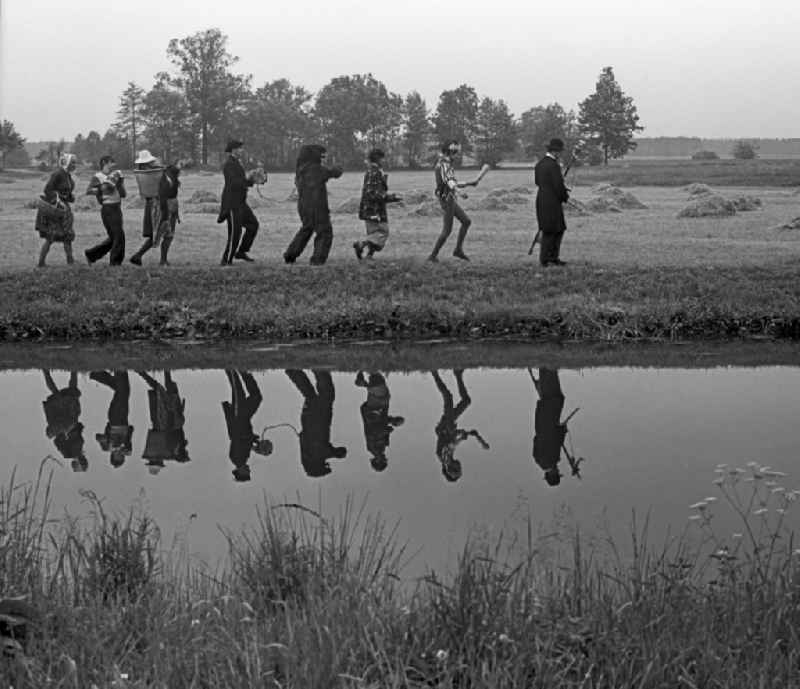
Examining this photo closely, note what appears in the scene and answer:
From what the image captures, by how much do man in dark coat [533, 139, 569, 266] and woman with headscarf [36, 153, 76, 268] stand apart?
6.69 m

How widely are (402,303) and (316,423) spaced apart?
5413mm

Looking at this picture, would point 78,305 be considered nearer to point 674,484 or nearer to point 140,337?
point 140,337

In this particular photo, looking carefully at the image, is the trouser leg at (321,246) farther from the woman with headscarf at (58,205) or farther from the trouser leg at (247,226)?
the woman with headscarf at (58,205)

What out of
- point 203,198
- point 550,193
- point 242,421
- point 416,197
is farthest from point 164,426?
point 203,198

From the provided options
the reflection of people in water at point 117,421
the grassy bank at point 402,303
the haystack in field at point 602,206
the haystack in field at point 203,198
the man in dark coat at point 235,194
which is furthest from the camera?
the haystack in field at point 203,198

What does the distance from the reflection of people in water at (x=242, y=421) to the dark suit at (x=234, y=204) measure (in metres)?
5.05

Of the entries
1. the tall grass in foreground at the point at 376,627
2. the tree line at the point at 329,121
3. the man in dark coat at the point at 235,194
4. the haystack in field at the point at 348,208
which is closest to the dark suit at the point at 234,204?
the man in dark coat at the point at 235,194

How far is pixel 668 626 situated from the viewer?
4488mm

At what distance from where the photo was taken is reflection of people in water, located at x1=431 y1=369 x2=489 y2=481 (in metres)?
8.54

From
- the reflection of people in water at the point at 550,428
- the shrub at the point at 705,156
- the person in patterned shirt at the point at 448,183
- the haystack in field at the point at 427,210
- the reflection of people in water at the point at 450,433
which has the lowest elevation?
the reflection of people in water at the point at 450,433

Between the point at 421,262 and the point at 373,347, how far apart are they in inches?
159

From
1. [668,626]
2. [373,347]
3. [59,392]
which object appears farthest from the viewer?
[373,347]

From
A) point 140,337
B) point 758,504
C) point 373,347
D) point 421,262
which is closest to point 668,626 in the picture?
point 758,504

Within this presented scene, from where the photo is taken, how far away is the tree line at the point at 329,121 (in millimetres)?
83750
